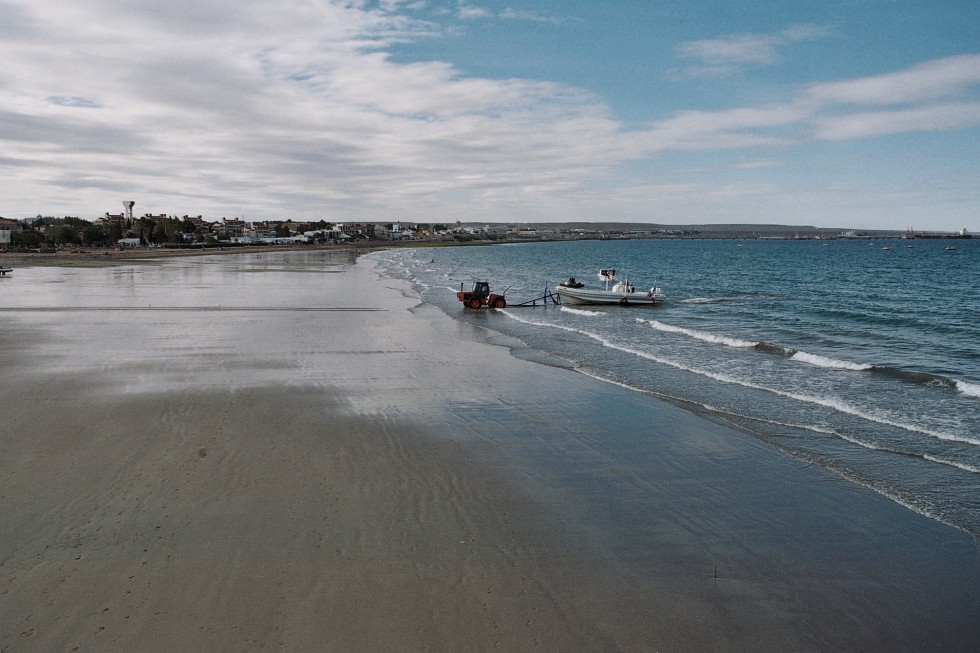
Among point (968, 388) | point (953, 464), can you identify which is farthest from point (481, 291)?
point (953, 464)

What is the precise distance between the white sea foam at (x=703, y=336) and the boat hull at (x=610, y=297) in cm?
797

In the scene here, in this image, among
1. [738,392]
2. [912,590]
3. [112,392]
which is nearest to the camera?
[912,590]

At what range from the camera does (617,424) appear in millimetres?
13453

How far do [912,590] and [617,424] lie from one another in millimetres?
6583

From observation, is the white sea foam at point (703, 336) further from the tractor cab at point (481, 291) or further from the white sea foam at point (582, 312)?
the tractor cab at point (481, 291)

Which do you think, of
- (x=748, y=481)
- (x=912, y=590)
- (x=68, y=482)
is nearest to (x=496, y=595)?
(x=912, y=590)

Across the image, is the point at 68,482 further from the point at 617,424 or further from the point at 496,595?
the point at 617,424

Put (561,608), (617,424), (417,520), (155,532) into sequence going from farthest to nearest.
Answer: (617,424) < (417,520) < (155,532) < (561,608)

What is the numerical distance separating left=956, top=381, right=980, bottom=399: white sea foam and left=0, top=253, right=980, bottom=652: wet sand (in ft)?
27.6

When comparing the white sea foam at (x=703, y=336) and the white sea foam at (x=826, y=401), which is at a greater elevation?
the white sea foam at (x=703, y=336)

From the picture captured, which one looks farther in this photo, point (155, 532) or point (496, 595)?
point (155, 532)

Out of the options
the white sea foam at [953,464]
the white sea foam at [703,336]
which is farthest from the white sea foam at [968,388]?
the white sea foam at [703,336]

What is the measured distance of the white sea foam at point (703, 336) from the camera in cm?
2473

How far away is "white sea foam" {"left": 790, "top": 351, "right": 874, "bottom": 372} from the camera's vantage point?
66.0 ft
